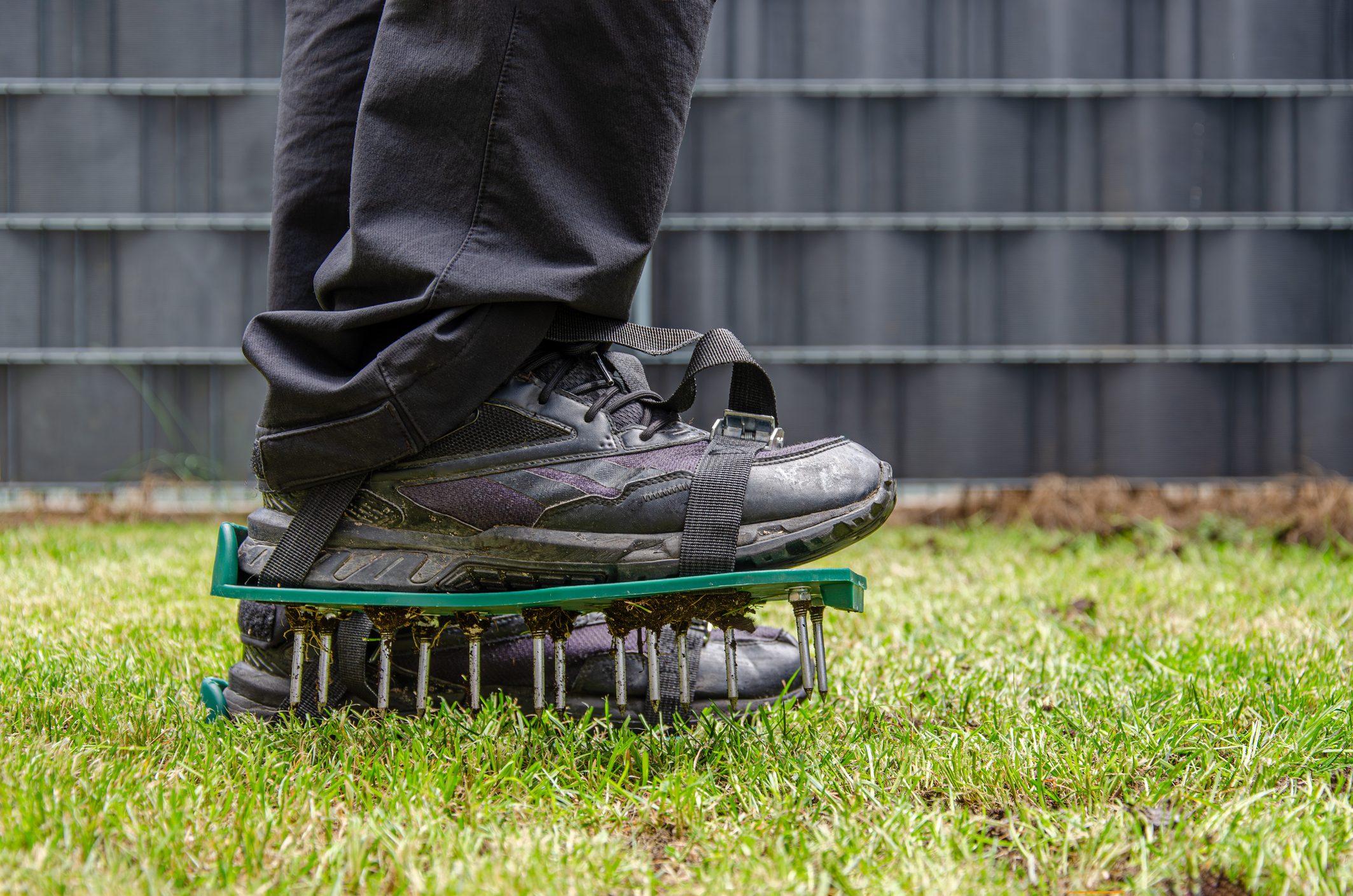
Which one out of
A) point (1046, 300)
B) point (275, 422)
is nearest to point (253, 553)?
point (275, 422)

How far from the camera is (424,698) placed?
4.08 ft


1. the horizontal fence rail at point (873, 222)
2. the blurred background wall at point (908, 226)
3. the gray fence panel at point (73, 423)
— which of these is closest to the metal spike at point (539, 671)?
the blurred background wall at point (908, 226)

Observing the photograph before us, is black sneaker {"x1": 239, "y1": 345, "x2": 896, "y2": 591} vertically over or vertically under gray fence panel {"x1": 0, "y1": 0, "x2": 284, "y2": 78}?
under

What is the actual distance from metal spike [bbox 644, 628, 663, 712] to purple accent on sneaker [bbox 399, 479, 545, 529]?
0.66ft

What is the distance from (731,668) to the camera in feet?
3.99

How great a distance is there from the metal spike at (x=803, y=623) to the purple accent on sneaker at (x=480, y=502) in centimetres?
33

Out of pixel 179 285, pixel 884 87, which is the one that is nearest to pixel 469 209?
pixel 884 87

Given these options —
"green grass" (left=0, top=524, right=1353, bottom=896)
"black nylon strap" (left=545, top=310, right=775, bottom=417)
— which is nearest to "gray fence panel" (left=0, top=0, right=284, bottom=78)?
"green grass" (left=0, top=524, right=1353, bottom=896)

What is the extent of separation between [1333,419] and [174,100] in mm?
5714

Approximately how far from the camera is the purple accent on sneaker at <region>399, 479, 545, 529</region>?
1239mm

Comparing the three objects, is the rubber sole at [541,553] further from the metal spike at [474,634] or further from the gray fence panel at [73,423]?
the gray fence panel at [73,423]

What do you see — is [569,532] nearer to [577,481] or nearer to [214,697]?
[577,481]

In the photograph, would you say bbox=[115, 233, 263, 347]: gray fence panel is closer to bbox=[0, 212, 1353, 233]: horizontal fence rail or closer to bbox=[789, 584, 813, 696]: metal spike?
bbox=[0, 212, 1353, 233]: horizontal fence rail

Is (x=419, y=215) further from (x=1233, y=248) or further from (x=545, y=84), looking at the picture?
(x=1233, y=248)
